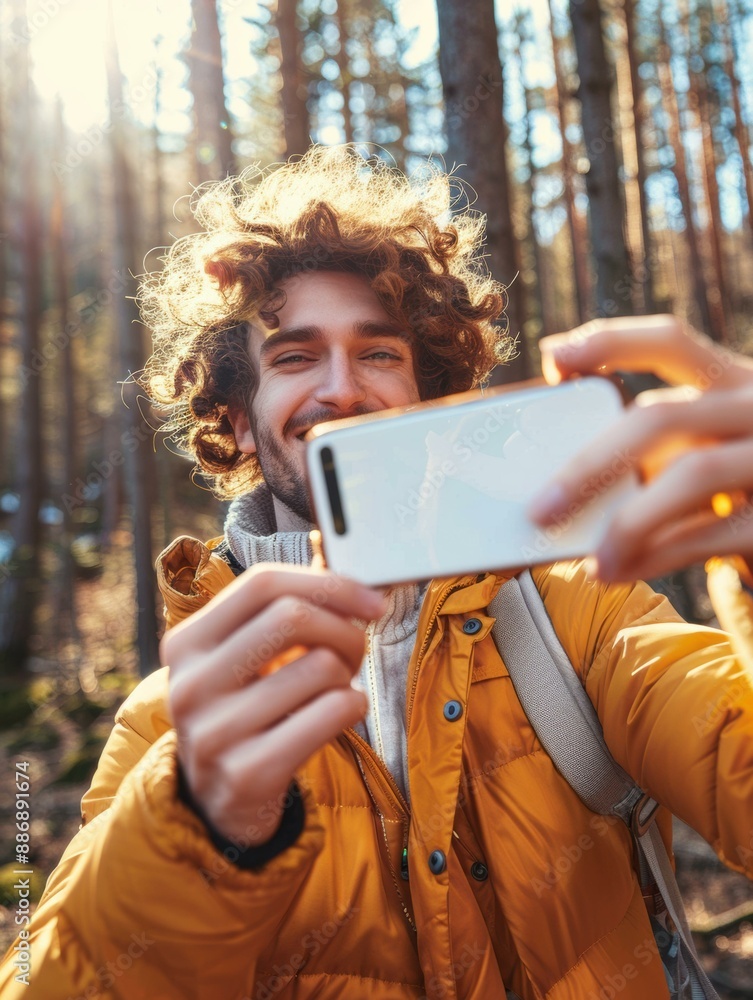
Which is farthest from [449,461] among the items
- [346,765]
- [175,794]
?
[346,765]

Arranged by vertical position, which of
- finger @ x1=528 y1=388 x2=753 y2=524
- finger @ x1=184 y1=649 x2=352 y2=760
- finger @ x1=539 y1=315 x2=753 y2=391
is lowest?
finger @ x1=184 y1=649 x2=352 y2=760

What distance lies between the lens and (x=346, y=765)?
1.83 metres

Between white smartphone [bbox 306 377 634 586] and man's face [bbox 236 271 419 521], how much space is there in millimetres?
1091

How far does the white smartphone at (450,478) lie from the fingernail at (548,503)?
61 mm

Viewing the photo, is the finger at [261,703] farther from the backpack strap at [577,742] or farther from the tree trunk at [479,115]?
the tree trunk at [479,115]

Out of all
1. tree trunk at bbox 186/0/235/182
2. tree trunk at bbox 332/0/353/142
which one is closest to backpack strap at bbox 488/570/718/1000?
tree trunk at bbox 186/0/235/182

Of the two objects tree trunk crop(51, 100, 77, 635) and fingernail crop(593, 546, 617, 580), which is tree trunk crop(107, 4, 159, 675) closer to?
tree trunk crop(51, 100, 77, 635)

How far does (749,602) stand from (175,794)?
3.57ft

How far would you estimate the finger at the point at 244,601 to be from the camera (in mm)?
1128

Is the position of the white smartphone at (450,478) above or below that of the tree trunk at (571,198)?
below

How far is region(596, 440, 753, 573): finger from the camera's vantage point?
3.46ft

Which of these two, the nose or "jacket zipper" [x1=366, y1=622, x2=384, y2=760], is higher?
the nose

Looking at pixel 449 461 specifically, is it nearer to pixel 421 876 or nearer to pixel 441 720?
pixel 441 720

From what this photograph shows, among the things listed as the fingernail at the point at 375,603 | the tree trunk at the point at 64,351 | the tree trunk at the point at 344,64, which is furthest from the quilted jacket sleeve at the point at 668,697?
the tree trunk at the point at 344,64
